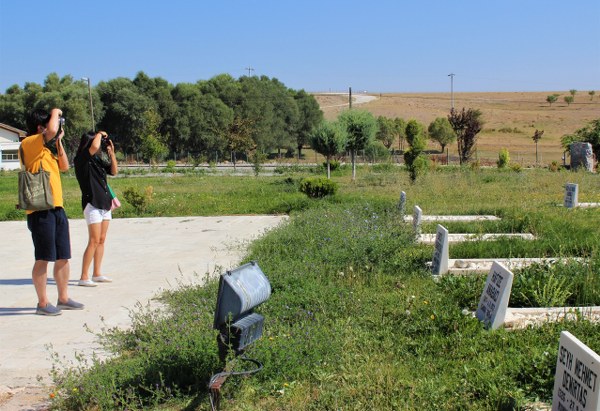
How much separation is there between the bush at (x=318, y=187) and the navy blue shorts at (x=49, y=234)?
33.8 feet

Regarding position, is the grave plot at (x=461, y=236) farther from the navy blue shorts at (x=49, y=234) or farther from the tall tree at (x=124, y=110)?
the tall tree at (x=124, y=110)

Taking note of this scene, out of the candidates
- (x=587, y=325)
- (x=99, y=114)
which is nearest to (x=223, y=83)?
(x=99, y=114)

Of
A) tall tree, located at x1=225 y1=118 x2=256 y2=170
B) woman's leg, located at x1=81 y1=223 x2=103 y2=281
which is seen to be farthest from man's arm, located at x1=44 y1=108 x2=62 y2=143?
tall tree, located at x1=225 y1=118 x2=256 y2=170

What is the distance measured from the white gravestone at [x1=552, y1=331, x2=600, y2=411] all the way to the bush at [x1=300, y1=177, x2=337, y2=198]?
12.8m

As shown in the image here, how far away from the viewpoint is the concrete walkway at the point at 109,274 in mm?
5207

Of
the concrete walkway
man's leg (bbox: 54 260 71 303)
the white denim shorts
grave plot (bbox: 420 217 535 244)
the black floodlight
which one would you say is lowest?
the concrete walkway

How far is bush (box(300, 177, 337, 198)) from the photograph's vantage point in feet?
53.0

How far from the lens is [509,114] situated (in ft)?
317

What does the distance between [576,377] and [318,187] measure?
42.9 ft

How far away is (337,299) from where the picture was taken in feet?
Answer: 19.0

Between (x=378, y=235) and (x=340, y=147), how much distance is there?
18706 millimetres

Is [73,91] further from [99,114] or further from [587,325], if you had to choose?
[587,325]

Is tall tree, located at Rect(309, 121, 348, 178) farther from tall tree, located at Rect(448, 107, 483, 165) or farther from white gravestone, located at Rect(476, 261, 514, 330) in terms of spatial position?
white gravestone, located at Rect(476, 261, 514, 330)

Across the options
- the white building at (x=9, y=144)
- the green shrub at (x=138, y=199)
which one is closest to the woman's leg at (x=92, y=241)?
the green shrub at (x=138, y=199)
